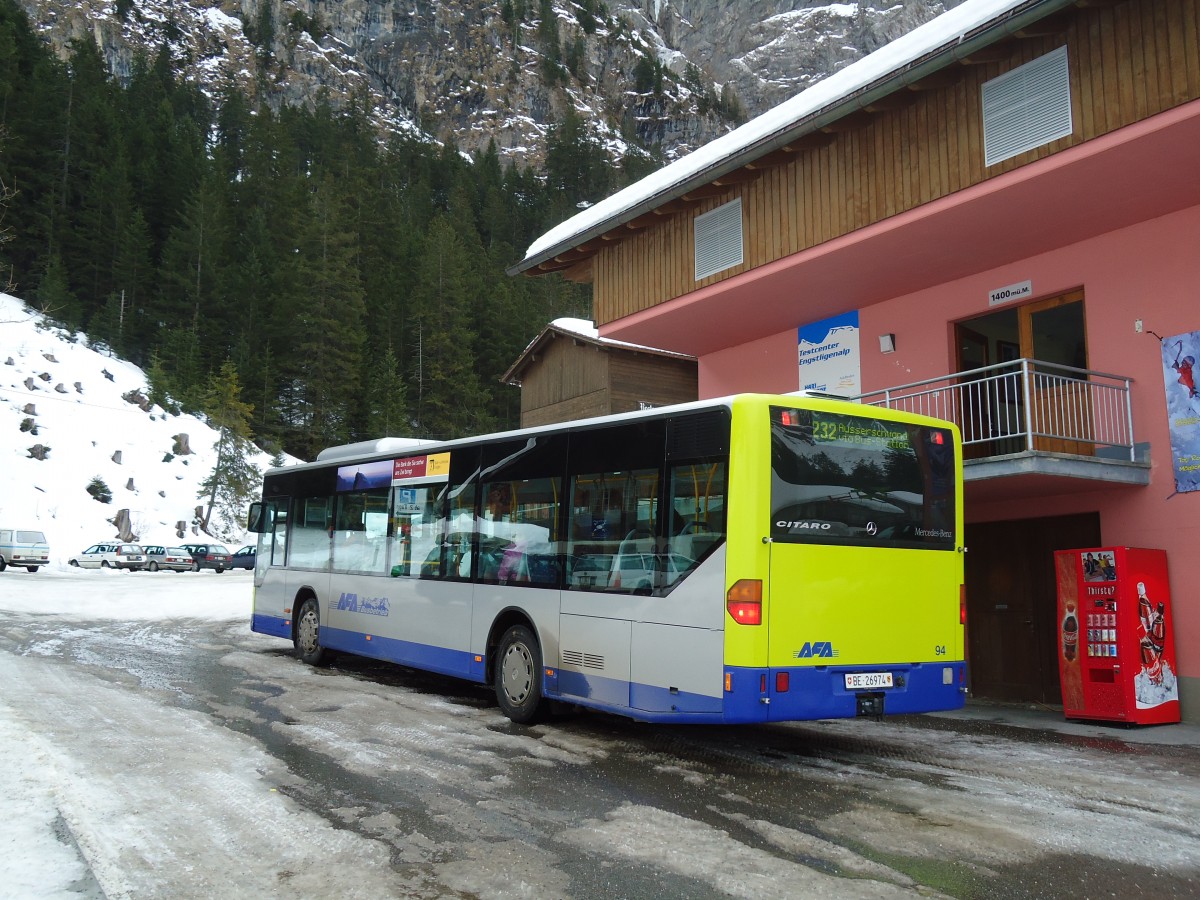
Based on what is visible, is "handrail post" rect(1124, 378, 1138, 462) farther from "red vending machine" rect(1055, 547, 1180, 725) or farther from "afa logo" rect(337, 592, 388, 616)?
"afa logo" rect(337, 592, 388, 616)

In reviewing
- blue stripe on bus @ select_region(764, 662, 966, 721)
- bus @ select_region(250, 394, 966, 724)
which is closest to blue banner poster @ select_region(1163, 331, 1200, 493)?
bus @ select_region(250, 394, 966, 724)

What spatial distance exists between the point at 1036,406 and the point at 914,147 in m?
3.74

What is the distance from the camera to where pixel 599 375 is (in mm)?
29484

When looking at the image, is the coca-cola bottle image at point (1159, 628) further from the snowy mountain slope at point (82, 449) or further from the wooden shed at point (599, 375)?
the snowy mountain slope at point (82, 449)

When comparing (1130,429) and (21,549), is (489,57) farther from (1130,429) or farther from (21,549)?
(1130,429)

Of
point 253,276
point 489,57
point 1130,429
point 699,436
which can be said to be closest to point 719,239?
point 1130,429

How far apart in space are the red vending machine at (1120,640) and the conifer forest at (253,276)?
52.9 m

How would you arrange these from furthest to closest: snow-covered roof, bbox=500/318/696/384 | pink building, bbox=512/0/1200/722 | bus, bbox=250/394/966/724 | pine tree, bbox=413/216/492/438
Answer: pine tree, bbox=413/216/492/438 < snow-covered roof, bbox=500/318/696/384 < pink building, bbox=512/0/1200/722 < bus, bbox=250/394/966/724

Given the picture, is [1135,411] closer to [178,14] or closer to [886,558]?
[886,558]

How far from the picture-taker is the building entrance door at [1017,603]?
1248 centimetres

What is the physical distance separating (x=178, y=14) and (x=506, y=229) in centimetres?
8229

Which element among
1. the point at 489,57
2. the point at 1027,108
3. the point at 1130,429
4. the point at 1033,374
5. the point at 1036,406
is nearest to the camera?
the point at 1027,108

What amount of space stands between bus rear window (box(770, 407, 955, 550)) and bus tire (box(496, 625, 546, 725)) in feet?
10.5

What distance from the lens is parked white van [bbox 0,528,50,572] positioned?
37.3m
